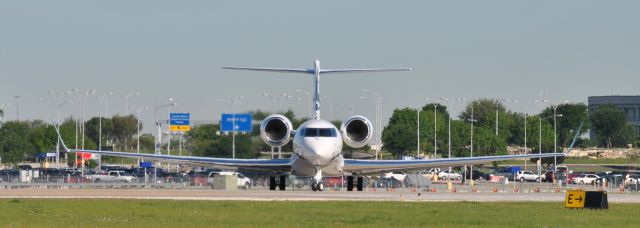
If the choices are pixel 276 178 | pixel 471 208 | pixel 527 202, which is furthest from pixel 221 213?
pixel 276 178

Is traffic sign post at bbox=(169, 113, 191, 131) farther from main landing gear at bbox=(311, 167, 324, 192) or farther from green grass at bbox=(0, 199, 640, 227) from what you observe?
green grass at bbox=(0, 199, 640, 227)

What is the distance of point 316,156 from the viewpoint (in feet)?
215

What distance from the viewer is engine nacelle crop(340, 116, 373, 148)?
68.1 metres

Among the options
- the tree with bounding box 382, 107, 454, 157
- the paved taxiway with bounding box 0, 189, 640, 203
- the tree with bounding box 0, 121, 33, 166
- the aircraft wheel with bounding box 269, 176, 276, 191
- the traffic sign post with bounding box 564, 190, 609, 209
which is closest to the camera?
the traffic sign post with bounding box 564, 190, 609, 209

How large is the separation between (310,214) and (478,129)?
124 metres

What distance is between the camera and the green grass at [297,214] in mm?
37094

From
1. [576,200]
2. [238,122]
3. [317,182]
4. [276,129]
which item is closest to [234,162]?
[276,129]

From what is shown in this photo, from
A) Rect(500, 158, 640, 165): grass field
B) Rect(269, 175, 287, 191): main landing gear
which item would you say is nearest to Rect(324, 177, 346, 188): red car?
Rect(269, 175, 287, 191): main landing gear

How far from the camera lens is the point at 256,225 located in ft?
119

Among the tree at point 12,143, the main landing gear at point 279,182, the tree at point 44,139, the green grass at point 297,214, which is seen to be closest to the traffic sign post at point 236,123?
the main landing gear at point 279,182

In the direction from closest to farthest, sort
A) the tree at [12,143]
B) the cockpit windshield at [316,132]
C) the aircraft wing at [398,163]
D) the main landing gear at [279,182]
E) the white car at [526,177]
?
the cockpit windshield at [316,132], the aircraft wing at [398,163], the main landing gear at [279,182], the white car at [526,177], the tree at [12,143]

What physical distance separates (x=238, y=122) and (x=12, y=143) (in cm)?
5004

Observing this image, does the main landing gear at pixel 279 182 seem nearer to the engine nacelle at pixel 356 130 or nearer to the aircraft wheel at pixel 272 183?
the aircraft wheel at pixel 272 183

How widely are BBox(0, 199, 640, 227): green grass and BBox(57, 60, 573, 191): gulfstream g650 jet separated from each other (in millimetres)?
16352
